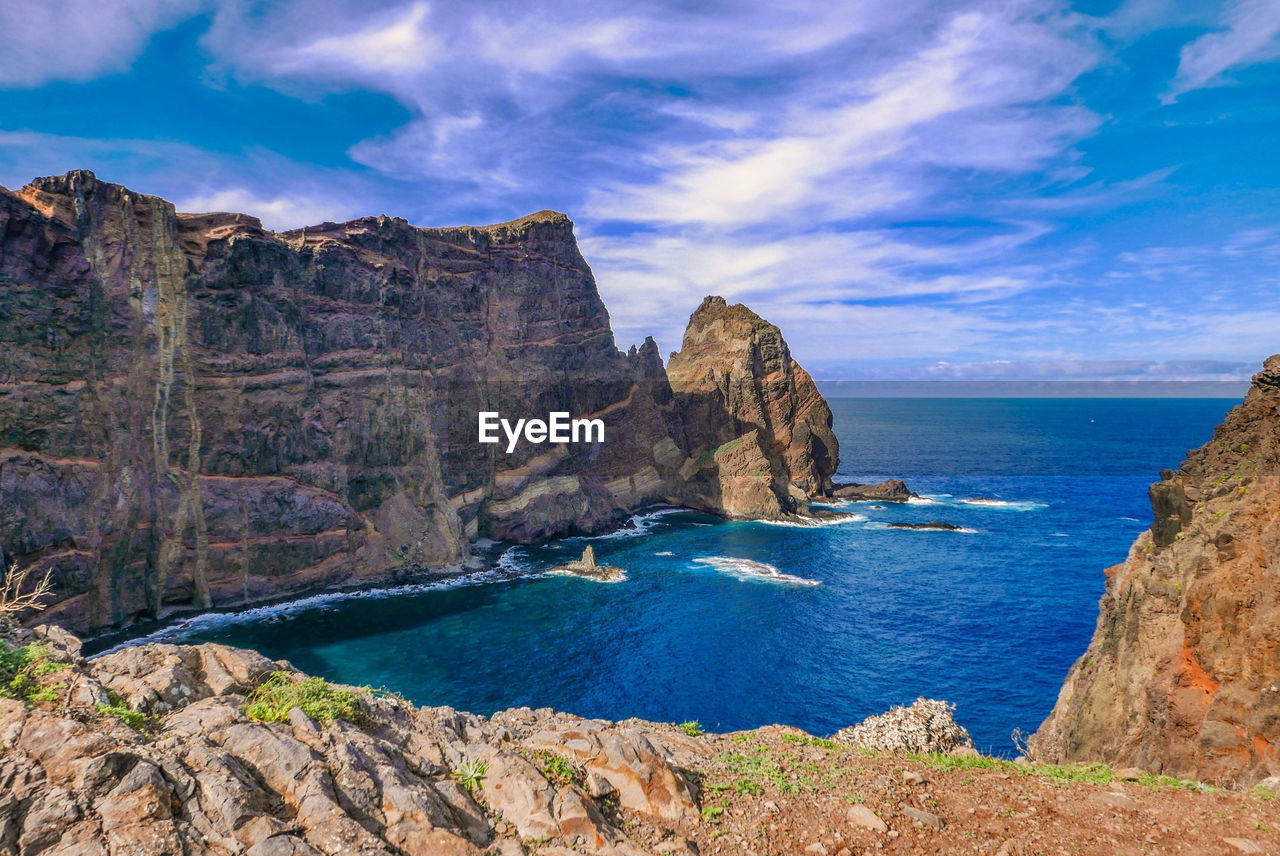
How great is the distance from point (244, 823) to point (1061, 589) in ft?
215

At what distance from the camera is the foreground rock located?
286 inches

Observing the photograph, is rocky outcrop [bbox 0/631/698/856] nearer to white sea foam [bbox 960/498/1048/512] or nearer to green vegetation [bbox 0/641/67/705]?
green vegetation [bbox 0/641/67/705]

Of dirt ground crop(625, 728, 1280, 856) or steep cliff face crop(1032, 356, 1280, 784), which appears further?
steep cliff face crop(1032, 356, 1280, 784)

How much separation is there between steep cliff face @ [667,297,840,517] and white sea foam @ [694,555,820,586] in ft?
78.3

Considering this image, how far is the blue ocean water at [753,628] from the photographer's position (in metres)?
38.3

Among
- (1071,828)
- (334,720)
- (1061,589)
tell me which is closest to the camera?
(334,720)

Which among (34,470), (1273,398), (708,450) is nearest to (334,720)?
(1273,398)

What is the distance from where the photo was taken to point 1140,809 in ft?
38.6

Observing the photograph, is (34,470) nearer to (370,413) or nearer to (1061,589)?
(370,413)

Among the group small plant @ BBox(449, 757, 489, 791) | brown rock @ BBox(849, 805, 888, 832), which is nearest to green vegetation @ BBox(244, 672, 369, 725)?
small plant @ BBox(449, 757, 489, 791)

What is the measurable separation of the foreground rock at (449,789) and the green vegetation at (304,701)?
0.05m

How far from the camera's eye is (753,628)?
49.0 meters

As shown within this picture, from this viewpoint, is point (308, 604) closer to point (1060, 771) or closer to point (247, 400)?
point (247, 400)

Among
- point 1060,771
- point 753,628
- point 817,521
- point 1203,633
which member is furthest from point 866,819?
point 817,521
